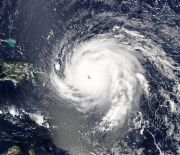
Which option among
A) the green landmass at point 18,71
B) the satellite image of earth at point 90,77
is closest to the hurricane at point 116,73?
the satellite image of earth at point 90,77

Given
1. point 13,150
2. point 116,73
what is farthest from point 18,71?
point 116,73

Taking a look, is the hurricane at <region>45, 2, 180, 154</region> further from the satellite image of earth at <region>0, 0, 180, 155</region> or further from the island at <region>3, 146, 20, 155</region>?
the island at <region>3, 146, 20, 155</region>

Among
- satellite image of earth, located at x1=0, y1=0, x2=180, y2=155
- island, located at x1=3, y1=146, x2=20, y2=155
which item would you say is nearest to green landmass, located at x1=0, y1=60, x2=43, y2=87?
satellite image of earth, located at x1=0, y1=0, x2=180, y2=155

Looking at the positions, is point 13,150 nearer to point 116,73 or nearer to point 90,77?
point 90,77

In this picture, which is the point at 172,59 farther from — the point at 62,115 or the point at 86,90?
the point at 62,115

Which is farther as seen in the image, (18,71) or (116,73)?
(116,73)

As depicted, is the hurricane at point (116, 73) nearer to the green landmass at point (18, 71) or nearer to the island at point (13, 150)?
the green landmass at point (18, 71)

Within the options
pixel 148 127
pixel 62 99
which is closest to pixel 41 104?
pixel 62 99

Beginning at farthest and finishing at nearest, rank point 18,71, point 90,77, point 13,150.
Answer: point 90,77 < point 18,71 < point 13,150
